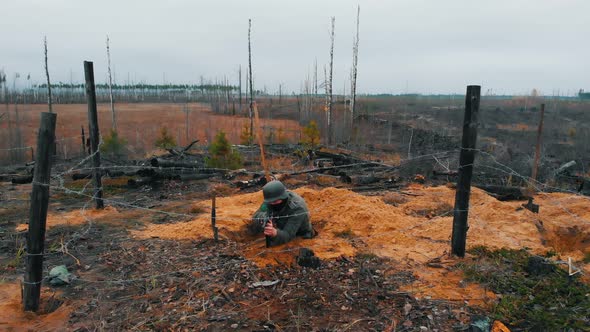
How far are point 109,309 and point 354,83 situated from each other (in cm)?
2042

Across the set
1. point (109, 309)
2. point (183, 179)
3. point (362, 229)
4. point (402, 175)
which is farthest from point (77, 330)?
point (402, 175)

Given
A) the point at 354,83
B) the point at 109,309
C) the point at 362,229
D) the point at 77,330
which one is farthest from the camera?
the point at 354,83

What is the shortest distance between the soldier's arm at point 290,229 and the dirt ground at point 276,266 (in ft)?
0.45

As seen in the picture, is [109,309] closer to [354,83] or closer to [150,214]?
[150,214]

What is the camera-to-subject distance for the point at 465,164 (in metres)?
4.60

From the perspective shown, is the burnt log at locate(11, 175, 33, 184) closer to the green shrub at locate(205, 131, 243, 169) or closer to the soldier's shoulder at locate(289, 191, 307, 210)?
the green shrub at locate(205, 131, 243, 169)

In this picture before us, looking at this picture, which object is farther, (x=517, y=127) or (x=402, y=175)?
(x=517, y=127)

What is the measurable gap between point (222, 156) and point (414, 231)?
22.3ft

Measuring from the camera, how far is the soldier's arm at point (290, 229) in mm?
5148

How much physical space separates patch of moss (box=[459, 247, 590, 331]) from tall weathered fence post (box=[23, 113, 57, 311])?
14.9 ft

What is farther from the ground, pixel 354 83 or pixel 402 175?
pixel 354 83

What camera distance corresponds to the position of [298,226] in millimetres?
5367

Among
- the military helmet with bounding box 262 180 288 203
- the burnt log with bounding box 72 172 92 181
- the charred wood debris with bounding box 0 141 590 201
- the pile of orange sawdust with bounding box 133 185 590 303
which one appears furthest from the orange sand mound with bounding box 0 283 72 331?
the burnt log with bounding box 72 172 92 181

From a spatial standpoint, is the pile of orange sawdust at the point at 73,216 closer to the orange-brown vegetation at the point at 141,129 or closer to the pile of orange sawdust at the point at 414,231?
the pile of orange sawdust at the point at 414,231
